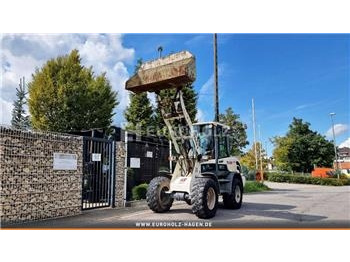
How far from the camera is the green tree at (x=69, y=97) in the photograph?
950 centimetres

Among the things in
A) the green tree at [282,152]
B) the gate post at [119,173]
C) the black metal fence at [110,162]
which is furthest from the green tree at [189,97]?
the green tree at [282,152]

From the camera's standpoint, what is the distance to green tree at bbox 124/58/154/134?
10648mm

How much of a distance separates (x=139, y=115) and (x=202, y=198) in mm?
5067

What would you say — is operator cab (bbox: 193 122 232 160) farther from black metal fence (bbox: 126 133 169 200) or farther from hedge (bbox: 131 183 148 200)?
hedge (bbox: 131 183 148 200)

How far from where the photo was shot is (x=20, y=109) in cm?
832

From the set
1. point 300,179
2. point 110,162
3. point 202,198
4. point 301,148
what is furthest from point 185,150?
point 300,179

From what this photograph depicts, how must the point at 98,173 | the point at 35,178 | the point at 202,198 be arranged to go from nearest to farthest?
the point at 202,198, the point at 35,178, the point at 98,173

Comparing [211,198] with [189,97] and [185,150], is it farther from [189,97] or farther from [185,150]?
[189,97]

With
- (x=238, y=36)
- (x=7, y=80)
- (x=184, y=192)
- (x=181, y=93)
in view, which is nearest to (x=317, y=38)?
(x=238, y=36)

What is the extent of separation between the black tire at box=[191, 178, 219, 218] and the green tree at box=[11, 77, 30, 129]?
351cm

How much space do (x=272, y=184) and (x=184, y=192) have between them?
447 inches

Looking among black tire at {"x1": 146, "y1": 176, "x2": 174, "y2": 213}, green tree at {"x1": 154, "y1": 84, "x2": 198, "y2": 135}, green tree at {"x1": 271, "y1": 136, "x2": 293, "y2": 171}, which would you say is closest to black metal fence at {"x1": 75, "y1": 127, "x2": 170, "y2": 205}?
green tree at {"x1": 154, "y1": 84, "x2": 198, "y2": 135}

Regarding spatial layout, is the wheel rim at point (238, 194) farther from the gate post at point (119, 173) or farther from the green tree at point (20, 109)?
the green tree at point (20, 109)

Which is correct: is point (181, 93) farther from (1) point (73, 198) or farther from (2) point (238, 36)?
(1) point (73, 198)
